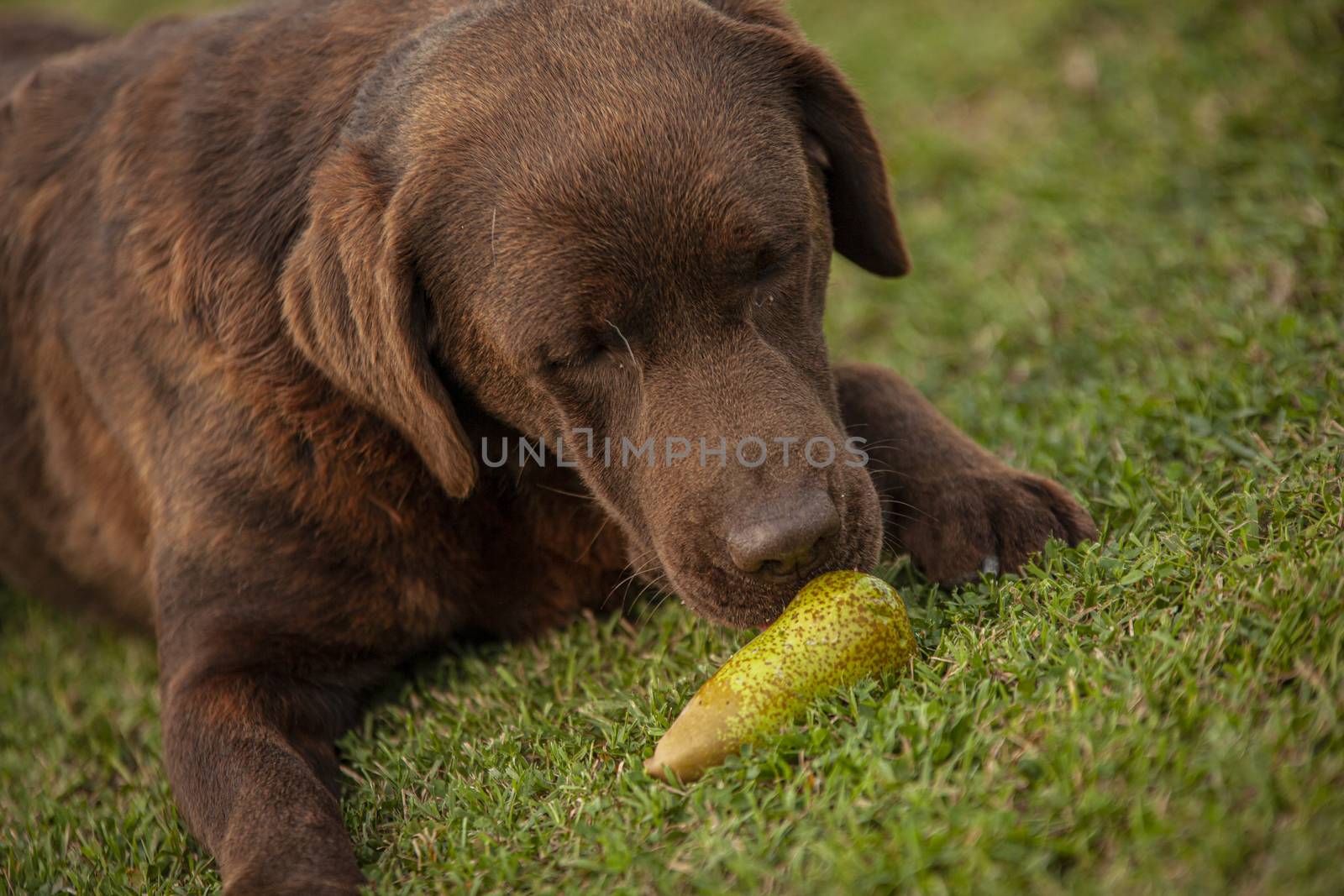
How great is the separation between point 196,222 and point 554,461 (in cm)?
104

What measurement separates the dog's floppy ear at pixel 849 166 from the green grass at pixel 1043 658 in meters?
0.62

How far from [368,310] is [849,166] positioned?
1.26 meters

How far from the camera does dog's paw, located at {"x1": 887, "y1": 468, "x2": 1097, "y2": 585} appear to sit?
2.69 metres

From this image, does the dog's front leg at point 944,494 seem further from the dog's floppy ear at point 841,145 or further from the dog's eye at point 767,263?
the dog's eye at point 767,263

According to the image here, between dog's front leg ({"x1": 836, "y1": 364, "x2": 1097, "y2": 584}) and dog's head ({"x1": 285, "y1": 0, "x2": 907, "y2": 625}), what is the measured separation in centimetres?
24

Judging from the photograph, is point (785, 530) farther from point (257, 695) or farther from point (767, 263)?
point (257, 695)

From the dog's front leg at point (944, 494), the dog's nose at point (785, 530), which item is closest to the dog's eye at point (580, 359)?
the dog's nose at point (785, 530)

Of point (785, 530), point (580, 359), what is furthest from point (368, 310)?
point (785, 530)

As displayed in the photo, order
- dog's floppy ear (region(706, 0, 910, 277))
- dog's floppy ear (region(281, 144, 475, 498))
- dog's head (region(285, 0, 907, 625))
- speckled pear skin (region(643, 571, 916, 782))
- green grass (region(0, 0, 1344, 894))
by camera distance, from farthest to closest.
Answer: dog's floppy ear (region(706, 0, 910, 277)), dog's floppy ear (region(281, 144, 475, 498)), dog's head (region(285, 0, 907, 625)), speckled pear skin (region(643, 571, 916, 782)), green grass (region(0, 0, 1344, 894))

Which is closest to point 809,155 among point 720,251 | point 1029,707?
point 720,251

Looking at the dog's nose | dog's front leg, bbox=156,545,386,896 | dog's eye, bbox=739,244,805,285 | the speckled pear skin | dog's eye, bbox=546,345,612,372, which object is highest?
dog's eye, bbox=739,244,805,285

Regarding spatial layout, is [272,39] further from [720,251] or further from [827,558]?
[827,558]

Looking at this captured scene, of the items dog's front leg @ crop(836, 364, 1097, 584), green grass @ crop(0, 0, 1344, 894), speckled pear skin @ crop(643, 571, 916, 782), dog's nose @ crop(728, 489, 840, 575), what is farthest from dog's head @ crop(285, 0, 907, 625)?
green grass @ crop(0, 0, 1344, 894)

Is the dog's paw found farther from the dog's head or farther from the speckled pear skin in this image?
the speckled pear skin
